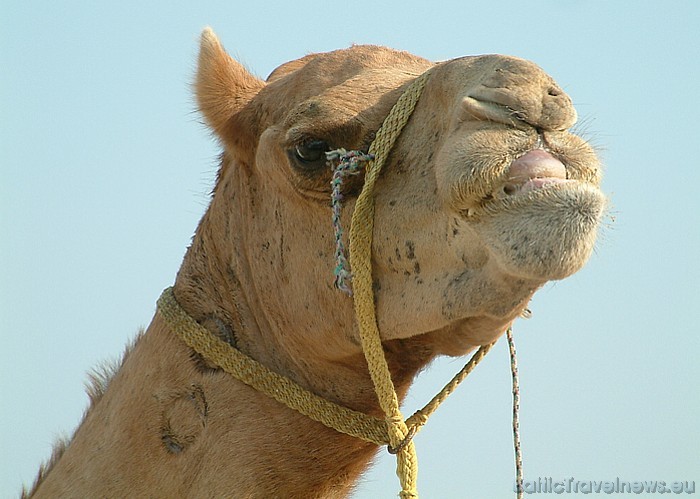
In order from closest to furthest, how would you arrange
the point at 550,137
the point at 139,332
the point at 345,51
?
the point at 550,137
the point at 345,51
the point at 139,332

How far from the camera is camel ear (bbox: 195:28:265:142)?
4742 millimetres

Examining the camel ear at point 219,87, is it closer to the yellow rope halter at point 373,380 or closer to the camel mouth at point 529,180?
the yellow rope halter at point 373,380

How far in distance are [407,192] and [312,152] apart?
496mm

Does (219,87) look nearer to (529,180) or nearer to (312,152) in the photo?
(312,152)

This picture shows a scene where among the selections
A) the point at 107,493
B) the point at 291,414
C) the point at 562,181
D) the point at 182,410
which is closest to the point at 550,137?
the point at 562,181

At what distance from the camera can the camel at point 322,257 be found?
3395 millimetres

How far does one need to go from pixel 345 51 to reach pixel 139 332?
171 cm

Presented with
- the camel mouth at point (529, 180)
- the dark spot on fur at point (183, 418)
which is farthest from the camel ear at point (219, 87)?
the camel mouth at point (529, 180)

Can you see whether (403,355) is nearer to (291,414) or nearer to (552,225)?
(291,414)

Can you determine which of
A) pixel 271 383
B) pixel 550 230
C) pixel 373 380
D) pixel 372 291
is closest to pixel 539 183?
pixel 550 230

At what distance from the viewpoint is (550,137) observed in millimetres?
3430

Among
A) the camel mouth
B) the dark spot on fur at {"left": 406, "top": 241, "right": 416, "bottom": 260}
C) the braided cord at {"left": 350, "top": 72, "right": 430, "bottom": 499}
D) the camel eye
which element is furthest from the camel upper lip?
the camel eye

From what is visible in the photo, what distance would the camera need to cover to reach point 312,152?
4.18 metres

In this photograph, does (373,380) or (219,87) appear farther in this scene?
(219,87)
